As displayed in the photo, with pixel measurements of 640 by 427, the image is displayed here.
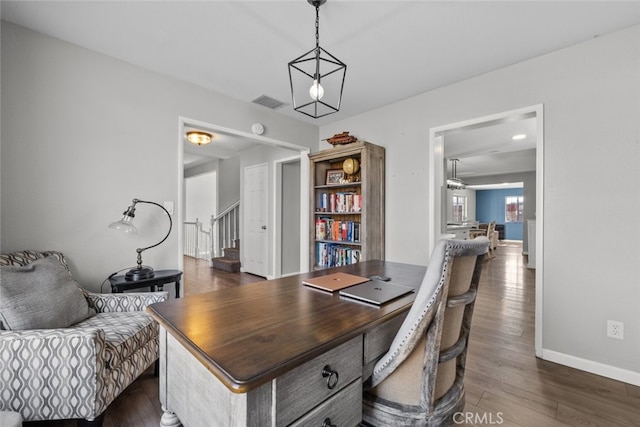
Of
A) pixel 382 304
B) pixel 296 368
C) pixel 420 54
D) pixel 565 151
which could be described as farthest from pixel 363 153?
pixel 296 368

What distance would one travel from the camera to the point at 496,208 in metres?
13.5

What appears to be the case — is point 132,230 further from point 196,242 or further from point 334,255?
point 196,242

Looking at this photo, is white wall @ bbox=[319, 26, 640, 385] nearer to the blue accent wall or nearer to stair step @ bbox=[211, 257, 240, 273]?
stair step @ bbox=[211, 257, 240, 273]

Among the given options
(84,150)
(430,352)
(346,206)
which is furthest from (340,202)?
(430,352)

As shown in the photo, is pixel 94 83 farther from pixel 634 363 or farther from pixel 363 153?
pixel 634 363

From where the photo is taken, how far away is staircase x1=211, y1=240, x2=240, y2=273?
18.1 feet

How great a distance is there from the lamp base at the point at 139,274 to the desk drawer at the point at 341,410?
2107 mm

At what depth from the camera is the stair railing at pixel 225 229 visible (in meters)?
6.50

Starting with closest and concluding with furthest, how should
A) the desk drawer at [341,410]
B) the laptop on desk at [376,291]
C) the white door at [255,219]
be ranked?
the desk drawer at [341,410]
the laptop on desk at [376,291]
the white door at [255,219]

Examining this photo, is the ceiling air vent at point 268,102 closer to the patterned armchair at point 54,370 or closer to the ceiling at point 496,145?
the ceiling at point 496,145

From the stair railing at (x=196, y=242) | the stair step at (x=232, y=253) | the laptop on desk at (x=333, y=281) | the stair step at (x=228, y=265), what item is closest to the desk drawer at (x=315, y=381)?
the laptop on desk at (x=333, y=281)

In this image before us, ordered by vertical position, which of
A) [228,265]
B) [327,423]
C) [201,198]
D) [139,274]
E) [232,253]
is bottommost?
[228,265]

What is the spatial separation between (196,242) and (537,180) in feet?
22.0

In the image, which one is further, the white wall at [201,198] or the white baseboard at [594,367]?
the white wall at [201,198]
